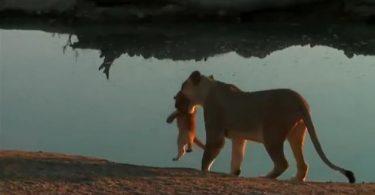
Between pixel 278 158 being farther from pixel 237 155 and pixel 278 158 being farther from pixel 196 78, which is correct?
pixel 196 78

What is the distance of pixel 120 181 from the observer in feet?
19.3

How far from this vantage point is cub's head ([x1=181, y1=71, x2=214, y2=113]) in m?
8.08

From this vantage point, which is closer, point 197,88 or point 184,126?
point 197,88

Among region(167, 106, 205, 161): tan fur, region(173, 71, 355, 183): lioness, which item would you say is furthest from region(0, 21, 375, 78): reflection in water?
region(173, 71, 355, 183): lioness

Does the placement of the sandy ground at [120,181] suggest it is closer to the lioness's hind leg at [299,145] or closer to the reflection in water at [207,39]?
the lioness's hind leg at [299,145]

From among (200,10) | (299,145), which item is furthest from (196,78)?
(200,10)

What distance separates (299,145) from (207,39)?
10.7 m

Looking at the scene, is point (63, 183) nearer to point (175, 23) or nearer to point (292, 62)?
point (292, 62)

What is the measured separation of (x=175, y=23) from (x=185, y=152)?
11077 mm

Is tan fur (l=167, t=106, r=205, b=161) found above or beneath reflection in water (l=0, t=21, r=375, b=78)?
beneath

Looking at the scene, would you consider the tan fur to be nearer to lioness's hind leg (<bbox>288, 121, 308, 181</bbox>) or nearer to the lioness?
the lioness

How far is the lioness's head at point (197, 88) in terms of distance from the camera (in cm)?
808

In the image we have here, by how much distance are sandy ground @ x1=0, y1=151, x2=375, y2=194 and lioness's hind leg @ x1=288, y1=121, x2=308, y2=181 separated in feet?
3.26

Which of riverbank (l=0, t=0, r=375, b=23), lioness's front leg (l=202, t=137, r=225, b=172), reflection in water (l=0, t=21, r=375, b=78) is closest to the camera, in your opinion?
lioness's front leg (l=202, t=137, r=225, b=172)
